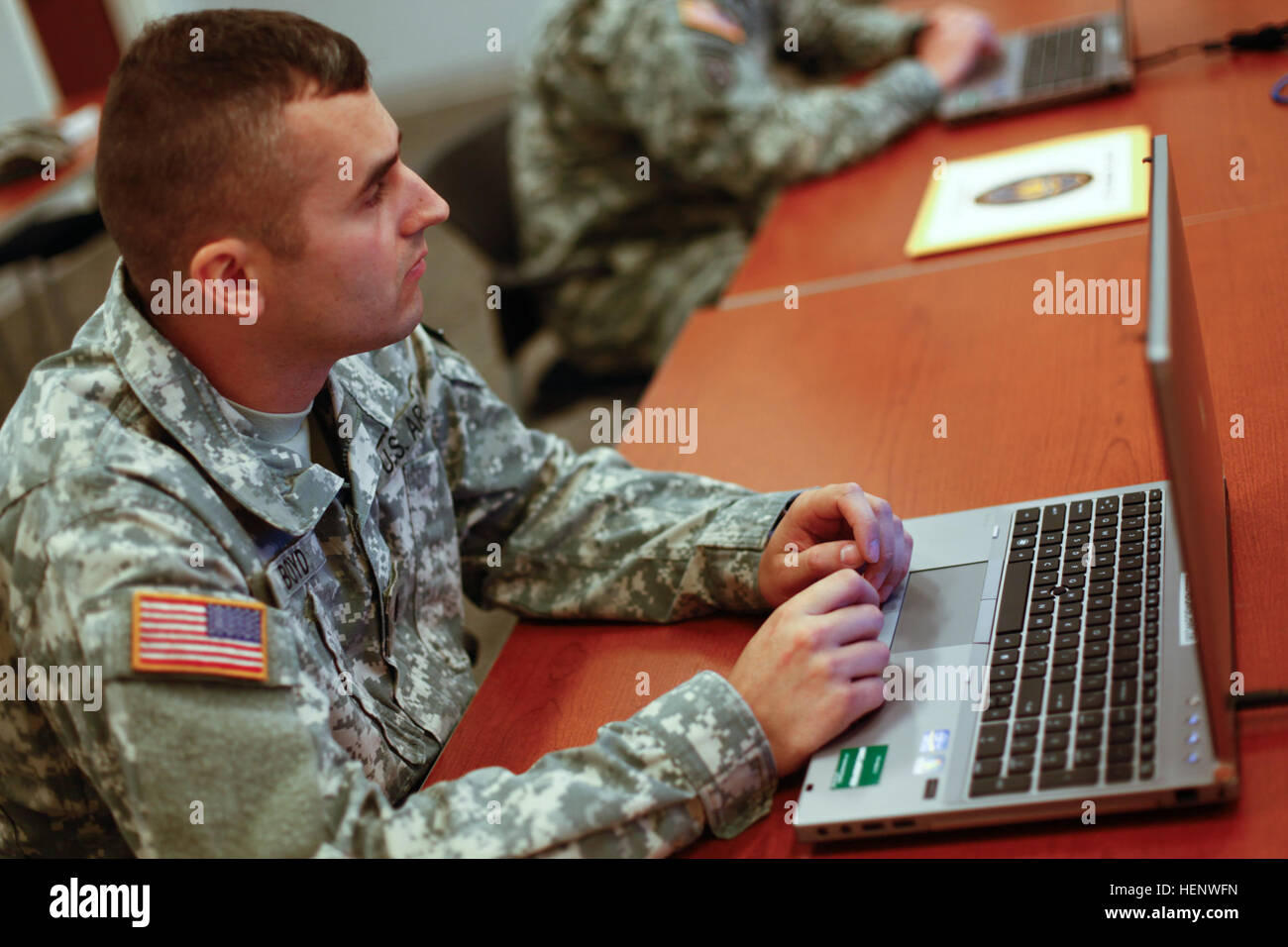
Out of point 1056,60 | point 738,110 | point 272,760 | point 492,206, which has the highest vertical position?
point 1056,60

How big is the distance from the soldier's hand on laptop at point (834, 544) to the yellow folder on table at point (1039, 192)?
661mm

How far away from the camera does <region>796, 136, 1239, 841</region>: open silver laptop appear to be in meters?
0.69

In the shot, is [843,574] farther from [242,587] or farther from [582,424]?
[582,424]

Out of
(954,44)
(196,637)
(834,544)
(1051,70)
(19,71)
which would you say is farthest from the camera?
(19,71)

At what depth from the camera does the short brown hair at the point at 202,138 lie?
0.88 meters

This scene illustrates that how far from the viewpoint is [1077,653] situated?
0.81 metres

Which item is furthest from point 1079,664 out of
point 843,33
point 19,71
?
point 19,71

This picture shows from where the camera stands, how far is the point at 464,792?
2.70 ft

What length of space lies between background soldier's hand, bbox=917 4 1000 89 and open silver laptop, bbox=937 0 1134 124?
3 cm

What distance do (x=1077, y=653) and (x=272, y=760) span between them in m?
0.53

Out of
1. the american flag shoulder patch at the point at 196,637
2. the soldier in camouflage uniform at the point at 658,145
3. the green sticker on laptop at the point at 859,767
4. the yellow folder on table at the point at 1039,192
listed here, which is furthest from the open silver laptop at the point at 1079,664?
the soldier in camouflage uniform at the point at 658,145

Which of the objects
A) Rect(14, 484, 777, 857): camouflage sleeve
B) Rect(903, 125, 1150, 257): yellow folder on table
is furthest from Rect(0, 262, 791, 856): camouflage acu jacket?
Rect(903, 125, 1150, 257): yellow folder on table

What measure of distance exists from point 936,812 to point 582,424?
227 centimetres

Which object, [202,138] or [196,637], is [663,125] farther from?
[196,637]
